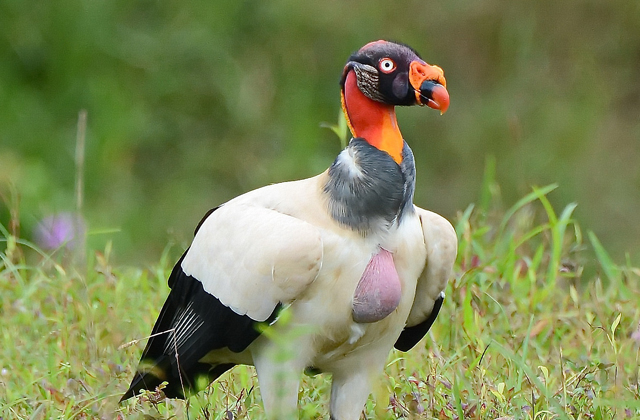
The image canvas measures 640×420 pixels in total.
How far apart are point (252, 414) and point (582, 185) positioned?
495cm

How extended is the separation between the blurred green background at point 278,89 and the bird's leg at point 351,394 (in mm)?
4718

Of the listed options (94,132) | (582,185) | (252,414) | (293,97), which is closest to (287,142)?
(293,97)

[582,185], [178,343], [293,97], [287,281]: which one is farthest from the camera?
[293,97]

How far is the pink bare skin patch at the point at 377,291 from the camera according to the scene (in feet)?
9.55

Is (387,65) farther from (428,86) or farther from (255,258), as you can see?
(255,258)

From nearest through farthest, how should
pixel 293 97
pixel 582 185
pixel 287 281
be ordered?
pixel 287 281
pixel 582 185
pixel 293 97

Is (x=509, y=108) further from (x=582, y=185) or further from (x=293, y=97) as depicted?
(x=293, y=97)

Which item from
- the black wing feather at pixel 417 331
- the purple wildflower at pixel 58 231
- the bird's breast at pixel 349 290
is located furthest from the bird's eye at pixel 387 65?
the purple wildflower at pixel 58 231

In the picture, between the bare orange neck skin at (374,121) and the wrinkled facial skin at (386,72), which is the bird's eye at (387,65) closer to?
the wrinkled facial skin at (386,72)

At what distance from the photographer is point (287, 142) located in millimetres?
8195

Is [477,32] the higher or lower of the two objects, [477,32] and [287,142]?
the higher

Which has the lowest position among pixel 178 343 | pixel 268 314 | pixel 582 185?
pixel 582 185

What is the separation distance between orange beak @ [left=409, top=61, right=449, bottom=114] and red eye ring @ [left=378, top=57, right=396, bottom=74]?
5cm

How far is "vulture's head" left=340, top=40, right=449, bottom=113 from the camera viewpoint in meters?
2.98
